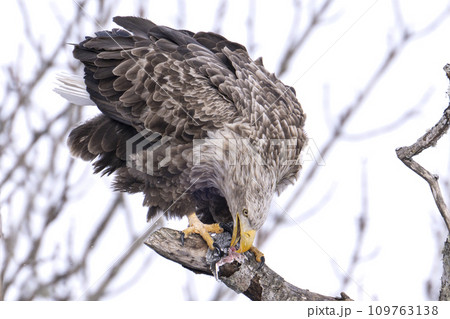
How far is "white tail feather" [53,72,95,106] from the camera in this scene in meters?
5.62

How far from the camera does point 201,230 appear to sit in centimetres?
486

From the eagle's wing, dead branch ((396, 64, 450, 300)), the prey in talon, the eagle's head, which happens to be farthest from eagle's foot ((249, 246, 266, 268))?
dead branch ((396, 64, 450, 300))

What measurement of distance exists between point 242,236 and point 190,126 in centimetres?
97

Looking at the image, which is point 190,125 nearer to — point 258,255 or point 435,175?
point 258,255

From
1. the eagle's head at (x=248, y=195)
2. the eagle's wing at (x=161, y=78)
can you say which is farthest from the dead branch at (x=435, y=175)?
the eagle's wing at (x=161, y=78)

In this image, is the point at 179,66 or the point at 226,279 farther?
the point at 179,66

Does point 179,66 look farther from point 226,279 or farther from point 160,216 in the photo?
point 226,279

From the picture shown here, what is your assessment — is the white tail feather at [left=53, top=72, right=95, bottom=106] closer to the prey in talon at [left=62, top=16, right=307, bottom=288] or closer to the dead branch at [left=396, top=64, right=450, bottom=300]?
the prey in talon at [left=62, top=16, right=307, bottom=288]

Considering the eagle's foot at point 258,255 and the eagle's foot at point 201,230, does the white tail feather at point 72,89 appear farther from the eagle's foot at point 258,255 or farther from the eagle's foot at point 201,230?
the eagle's foot at point 258,255

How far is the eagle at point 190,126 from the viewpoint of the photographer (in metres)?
4.79

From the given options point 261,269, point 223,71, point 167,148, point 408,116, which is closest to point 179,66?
point 223,71

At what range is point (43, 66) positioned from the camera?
5895 millimetres

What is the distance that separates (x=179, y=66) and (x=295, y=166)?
1.24 m

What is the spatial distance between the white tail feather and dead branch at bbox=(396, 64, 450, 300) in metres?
2.90
